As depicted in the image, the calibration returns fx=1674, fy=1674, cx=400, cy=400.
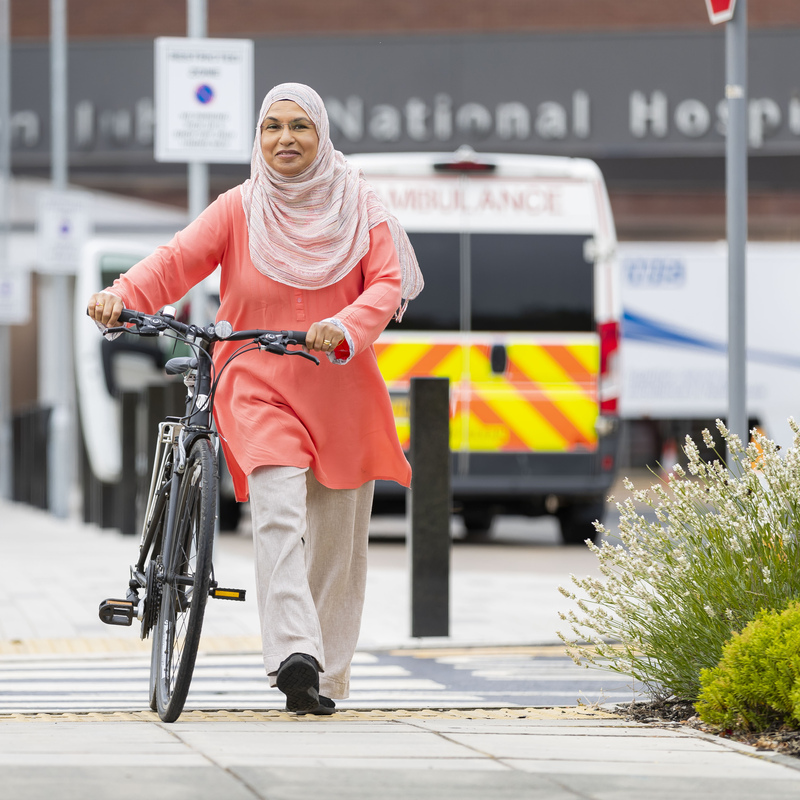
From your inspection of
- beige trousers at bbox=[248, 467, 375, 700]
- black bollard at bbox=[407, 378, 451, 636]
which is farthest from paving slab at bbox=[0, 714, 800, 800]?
black bollard at bbox=[407, 378, 451, 636]

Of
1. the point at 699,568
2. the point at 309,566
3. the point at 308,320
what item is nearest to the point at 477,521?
the point at 309,566

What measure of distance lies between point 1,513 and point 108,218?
10.9 m

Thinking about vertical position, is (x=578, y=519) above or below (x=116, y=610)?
below

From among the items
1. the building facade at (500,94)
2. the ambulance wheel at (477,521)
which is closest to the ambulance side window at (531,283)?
the ambulance wheel at (477,521)

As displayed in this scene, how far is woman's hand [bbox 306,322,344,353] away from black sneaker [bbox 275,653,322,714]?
84 cm

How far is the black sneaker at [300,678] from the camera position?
4.47 m

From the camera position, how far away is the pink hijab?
487cm

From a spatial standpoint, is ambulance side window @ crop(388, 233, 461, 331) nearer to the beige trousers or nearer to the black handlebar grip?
the beige trousers

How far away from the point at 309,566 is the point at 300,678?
0.57m

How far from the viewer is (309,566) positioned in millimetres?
4996

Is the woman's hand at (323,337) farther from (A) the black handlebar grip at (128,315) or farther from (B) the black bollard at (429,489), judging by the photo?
(B) the black bollard at (429,489)

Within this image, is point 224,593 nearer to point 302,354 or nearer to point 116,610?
point 116,610

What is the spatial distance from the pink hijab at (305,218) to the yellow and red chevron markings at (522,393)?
7.82m

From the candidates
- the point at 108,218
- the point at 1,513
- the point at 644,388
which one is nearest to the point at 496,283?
the point at 644,388
